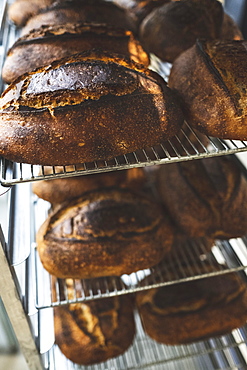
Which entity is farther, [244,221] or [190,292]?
[190,292]

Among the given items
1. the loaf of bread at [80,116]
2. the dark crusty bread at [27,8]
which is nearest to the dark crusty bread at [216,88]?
the loaf of bread at [80,116]

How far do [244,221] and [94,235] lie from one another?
53cm

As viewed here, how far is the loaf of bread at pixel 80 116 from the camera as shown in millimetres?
956

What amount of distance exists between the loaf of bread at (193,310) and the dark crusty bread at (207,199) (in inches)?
7.7

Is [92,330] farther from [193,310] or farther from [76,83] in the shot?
[76,83]

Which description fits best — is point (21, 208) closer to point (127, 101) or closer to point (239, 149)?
point (127, 101)

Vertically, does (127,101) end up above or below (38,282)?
above

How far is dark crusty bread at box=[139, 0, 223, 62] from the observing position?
1.31m

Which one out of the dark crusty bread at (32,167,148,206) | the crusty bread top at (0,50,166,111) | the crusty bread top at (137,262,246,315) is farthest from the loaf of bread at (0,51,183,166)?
the crusty bread top at (137,262,246,315)

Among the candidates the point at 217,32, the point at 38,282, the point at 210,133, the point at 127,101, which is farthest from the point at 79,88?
the point at 38,282

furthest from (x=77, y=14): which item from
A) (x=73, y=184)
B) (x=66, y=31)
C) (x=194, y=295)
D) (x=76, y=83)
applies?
(x=194, y=295)

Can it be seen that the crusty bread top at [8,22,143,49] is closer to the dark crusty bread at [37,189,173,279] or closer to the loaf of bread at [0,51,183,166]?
the loaf of bread at [0,51,183,166]

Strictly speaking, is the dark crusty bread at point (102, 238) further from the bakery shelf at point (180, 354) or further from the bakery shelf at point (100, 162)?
the bakery shelf at point (180, 354)

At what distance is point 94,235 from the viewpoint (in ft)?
4.04
